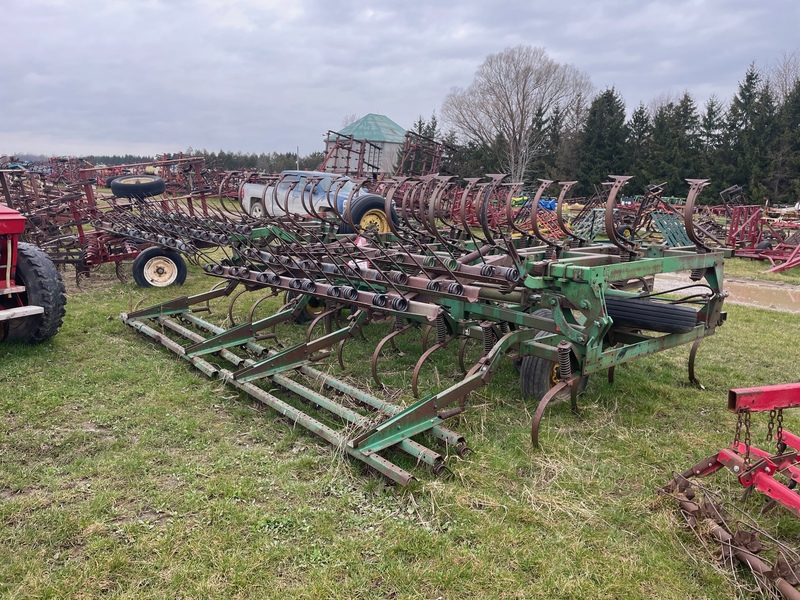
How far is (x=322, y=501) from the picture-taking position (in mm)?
2988

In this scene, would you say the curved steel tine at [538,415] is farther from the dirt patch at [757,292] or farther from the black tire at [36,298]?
the dirt patch at [757,292]

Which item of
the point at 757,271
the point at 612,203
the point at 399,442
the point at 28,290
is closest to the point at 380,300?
the point at 399,442

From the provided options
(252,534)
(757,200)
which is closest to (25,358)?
(252,534)

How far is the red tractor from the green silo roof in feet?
101

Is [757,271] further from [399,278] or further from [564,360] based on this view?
[564,360]

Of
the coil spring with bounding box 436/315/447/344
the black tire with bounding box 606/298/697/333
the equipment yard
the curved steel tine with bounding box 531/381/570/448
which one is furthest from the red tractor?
the black tire with bounding box 606/298/697/333

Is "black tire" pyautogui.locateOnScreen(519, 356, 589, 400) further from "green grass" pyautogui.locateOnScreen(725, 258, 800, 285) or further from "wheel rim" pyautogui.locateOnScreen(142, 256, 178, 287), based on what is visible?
"green grass" pyautogui.locateOnScreen(725, 258, 800, 285)

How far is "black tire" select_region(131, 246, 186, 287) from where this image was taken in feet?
27.5

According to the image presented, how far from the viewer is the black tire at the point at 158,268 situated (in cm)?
838

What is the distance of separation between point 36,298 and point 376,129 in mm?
32131

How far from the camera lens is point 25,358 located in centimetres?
493

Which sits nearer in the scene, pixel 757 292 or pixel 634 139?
pixel 757 292

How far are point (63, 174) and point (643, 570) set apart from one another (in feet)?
70.8

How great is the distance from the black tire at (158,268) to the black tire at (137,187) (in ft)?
3.60
